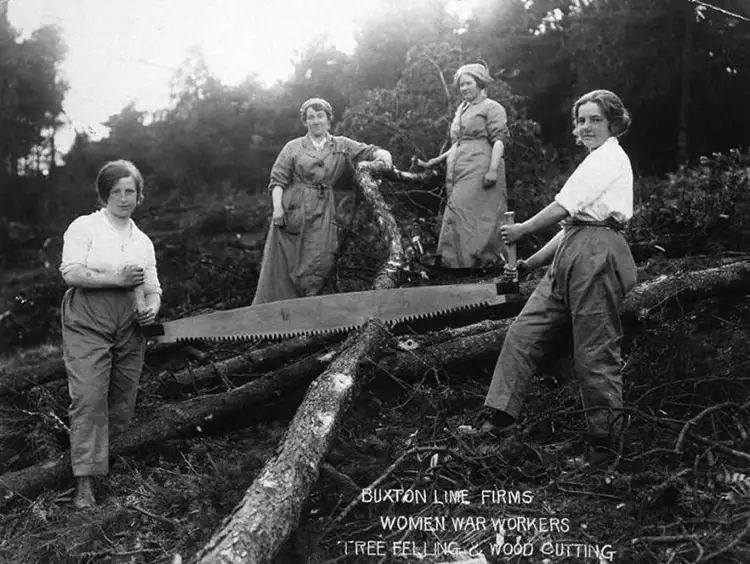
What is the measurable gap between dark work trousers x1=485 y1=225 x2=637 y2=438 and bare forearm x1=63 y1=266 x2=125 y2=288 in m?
1.96

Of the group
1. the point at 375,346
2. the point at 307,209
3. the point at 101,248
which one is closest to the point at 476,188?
the point at 307,209

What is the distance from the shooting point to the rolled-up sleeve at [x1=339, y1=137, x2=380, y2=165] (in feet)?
19.8

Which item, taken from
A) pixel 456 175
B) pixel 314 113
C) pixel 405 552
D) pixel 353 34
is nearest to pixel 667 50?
pixel 353 34

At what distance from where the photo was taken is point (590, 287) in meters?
3.20

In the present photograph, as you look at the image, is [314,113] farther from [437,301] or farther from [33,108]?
[33,108]

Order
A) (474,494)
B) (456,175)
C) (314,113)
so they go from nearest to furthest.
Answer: (474,494)
(314,113)
(456,175)

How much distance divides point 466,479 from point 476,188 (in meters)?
4.12

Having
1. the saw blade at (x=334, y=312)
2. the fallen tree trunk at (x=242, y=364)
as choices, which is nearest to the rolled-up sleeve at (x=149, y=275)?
the saw blade at (x=334, y=312)

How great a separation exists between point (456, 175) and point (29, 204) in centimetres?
704

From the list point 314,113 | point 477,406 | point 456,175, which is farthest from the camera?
point 456,175

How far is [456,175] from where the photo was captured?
6.82 metres

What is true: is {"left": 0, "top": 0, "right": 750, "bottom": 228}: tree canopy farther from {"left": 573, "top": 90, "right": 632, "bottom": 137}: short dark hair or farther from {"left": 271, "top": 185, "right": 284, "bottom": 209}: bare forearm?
{"left": 573, "top": 90, "right": 632, "bottom": 137}: short dark hair

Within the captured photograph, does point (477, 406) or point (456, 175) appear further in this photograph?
point (456, 175)

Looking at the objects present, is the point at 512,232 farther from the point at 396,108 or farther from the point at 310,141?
the point at 396,108
